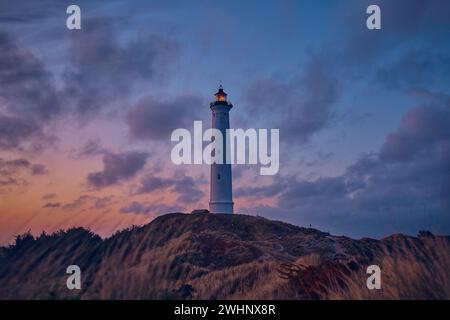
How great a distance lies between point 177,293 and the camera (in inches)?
449

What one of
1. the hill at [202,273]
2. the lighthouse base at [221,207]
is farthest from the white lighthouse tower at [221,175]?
the hill at [202,273]

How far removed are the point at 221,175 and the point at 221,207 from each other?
2992 millimetres

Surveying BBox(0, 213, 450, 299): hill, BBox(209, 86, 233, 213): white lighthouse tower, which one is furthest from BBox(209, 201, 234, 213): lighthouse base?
BBox(0, 213, 450, 299): hill

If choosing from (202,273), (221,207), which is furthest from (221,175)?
(202,273)

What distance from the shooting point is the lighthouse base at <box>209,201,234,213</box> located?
147 feet

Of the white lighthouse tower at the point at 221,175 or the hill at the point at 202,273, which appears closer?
the hill at the point at 202,273

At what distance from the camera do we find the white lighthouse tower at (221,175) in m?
44.8

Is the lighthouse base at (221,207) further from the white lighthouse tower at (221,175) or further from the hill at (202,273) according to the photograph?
the hill at (202,273)

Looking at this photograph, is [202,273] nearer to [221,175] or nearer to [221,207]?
[221,207]

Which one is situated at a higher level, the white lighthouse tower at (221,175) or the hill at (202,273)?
the white lighthouse tower at (221,175)

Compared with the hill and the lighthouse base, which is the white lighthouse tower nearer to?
the lighthouse base

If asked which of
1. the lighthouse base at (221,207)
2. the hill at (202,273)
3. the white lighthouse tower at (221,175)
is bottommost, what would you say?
the hill at (202,273)

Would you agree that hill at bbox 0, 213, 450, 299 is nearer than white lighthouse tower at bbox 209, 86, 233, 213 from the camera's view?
Yes
